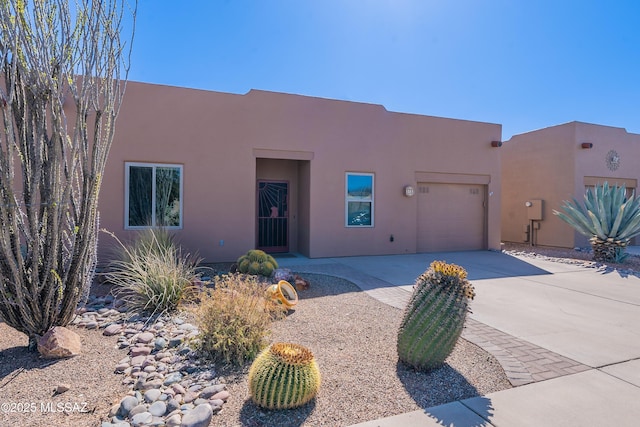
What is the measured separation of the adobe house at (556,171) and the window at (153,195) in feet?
45.6

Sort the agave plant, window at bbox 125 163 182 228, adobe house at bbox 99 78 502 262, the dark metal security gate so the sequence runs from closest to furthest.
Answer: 1. window at bbox 125 163 182 228
2. adobe house at bbox 99 78 502 262
3. the agave plant
4. the dark metal security gate

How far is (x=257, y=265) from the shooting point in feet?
24.3

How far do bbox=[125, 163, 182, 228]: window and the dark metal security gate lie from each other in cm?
264

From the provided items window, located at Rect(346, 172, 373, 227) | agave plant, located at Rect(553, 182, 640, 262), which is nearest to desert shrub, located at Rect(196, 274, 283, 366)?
window, located at Rect(346, 172, 373, 227)

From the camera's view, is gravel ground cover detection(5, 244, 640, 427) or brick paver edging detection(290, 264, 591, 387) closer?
gravel ground cover detection(5, 244, 640, 427)

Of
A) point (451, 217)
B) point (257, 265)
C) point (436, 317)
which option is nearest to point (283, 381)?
point (436, 317)

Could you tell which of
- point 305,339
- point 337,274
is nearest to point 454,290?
point 305,339

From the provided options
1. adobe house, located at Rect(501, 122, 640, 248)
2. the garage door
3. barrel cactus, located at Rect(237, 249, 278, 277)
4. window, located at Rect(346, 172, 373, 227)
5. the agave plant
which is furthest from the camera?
adobe house, located at Rect(501, 122, 640, 248)

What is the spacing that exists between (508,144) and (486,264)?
29.9ft

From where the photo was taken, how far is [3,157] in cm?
355

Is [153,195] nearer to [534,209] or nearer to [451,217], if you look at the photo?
[451,217]

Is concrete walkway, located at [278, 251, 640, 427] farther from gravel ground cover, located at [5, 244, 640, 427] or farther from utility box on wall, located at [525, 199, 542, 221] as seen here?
utility box on wall, located at [525, 199, 542, 221]

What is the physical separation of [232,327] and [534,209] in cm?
1525

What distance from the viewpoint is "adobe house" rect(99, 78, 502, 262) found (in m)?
9.13
